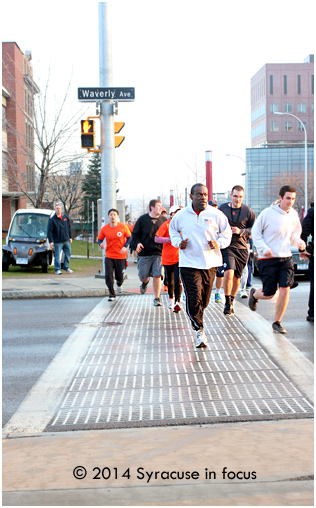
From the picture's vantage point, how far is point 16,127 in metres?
45.2

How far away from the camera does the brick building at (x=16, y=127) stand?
114 ft

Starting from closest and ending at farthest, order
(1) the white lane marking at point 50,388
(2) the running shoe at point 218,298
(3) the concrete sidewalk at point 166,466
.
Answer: (3) the concrete sidewalk at point 166,466, (1) the white lane marking at point 50,388, (2) the running shoe at point 218,298

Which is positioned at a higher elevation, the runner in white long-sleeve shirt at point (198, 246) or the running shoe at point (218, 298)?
the runner in white long-sleeve shirt at point (198, 246)

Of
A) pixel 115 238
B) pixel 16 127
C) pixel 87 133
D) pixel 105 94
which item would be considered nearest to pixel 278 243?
pixel 115 238

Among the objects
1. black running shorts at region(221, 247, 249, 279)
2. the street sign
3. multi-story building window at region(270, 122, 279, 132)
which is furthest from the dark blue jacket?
multi-story building window at region(270, 122, 279, 132)

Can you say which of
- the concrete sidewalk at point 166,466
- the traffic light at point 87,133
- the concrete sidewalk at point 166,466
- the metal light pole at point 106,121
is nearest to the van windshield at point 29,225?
the metal light pole at point 106,121

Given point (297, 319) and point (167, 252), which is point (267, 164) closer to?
point (167, 252)

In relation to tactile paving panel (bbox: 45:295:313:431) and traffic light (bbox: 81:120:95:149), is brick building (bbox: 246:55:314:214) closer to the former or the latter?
traffic light (bbox: 81:120:95:149)

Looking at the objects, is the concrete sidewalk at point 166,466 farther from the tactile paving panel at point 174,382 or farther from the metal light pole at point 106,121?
the metal light pole at point 106,121

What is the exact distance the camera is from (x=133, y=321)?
35.2 feet

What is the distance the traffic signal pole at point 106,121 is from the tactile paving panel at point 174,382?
304 inches

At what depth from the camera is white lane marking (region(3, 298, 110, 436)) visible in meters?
5.50

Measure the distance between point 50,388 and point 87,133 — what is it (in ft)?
35.8

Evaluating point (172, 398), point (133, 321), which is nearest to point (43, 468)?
point (172, 398)
